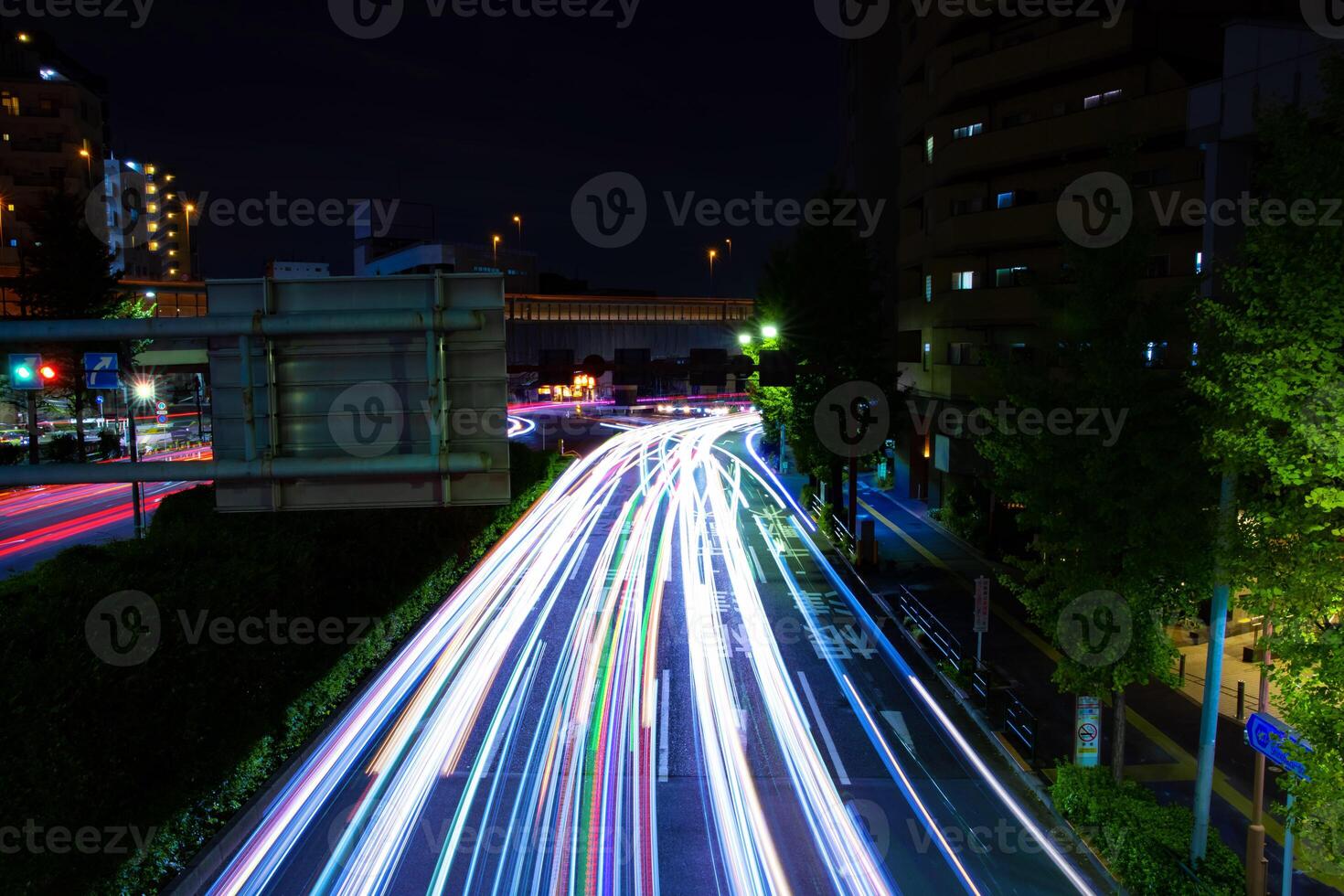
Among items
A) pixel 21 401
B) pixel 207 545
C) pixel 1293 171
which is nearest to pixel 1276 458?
pixel 1293 171

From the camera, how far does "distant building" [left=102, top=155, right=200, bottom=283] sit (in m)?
92.0

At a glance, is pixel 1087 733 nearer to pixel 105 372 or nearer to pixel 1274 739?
pixel 1274 739

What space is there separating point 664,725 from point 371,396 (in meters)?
9.16

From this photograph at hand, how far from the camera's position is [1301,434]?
7.47 m

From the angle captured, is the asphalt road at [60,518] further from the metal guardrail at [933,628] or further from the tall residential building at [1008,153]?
the tall residential building at [1008,153]

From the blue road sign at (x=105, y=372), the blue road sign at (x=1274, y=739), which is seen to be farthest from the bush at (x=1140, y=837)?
the blue road sign at (x=105, y=372)

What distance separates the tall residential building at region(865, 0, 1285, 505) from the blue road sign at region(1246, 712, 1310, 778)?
48.9ft

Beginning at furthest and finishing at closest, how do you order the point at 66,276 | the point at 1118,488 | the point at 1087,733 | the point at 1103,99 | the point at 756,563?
the point at 66,276 → the point at 1103,99 → the point at 756,563 → the point at 1087,733 → the point at 1118,488

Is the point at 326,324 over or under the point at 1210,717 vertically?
over

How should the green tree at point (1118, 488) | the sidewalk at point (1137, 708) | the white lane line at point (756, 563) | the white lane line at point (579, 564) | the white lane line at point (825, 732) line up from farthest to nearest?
the white lane line at point (579, 564) < the white lane line at point (756, 563) < the white lane line at point (825, 732) < the sidewalk at point (1137, 708) < the green tree at point (1118, 488)

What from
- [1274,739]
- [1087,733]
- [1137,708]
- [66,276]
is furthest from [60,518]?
[1274,739]

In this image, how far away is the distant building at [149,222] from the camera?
92.0m

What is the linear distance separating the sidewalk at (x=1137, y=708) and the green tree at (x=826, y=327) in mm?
6542

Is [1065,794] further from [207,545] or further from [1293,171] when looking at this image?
[207,545]
